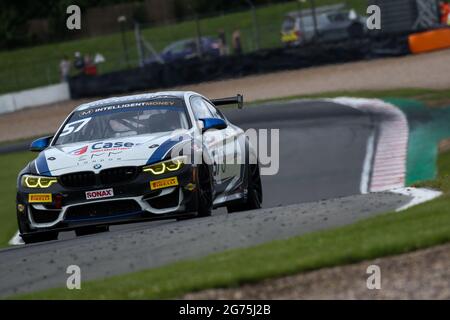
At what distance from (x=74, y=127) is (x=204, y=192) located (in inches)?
65.6

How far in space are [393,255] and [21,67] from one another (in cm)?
4101

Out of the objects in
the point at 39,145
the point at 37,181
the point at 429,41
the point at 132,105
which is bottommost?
the point at 429,41

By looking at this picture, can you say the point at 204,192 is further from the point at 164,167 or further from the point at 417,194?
the point at 417,194

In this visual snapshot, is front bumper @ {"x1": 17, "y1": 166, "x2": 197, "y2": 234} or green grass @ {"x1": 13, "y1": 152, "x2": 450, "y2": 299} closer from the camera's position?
green grass @ {"x1": 13, "y1": 152, "x2": 450, "y2": 299}

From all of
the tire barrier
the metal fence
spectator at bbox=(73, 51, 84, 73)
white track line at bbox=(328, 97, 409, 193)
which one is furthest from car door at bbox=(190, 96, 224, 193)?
spectator at bbox=(73, 51, 84, 73)

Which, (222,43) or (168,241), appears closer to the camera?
(168,241)

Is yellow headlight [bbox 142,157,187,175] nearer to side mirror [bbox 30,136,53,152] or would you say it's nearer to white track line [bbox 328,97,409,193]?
side mirror [bbox 30,136,53,152]

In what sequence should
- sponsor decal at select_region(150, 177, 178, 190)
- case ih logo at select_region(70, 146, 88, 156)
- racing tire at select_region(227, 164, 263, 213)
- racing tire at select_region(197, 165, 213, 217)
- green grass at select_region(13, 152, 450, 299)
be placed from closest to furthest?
green grass at select_region(13, 152, 450, 299), sponsor decal at select_region(150, 177, 178, 190), racing tire at select_region(197, 165, 213, 217), case ih logo at select_region(70, 146, 88, 156), racing tire at select_region(227, 164, 263, 213)

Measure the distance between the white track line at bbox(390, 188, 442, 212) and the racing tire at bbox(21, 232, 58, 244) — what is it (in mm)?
3131

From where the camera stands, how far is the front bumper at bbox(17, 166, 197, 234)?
1003 cm

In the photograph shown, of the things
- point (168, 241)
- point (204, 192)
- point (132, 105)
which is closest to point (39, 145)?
point (132, 105)

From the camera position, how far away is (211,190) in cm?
1065

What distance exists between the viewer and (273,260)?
6977mm

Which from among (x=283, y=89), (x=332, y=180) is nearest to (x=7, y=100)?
(x=283, y=89)
